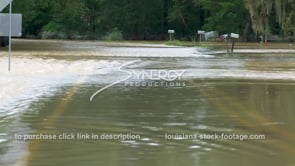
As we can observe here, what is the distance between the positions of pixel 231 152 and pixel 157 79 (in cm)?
981

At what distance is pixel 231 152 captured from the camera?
6.95 metres

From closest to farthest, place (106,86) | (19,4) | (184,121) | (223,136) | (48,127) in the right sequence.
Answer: (223,136)
(48,127)
(184,121)
(106,86)
(19,4)

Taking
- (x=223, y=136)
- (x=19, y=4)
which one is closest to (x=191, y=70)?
(x=223, y=136)

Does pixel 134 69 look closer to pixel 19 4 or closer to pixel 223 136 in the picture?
pixel 223 136

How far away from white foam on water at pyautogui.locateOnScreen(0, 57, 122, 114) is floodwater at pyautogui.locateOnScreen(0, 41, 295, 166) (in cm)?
2

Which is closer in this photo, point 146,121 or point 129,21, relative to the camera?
point 146,121

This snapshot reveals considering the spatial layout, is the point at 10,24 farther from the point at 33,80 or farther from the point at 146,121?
the point at 146,121

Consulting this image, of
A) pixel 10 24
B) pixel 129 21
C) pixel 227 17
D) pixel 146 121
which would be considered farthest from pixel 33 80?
pixel 129 21

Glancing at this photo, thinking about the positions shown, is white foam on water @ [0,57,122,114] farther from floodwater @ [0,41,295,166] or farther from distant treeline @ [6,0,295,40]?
distant treeline @ [6,0,295,40]

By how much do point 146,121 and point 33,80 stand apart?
7271 millimetres

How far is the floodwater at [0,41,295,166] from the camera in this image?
673cm

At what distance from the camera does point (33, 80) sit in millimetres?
15789

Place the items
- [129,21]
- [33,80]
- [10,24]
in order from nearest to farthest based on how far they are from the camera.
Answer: [33,80] → [10,24] → [129,21]

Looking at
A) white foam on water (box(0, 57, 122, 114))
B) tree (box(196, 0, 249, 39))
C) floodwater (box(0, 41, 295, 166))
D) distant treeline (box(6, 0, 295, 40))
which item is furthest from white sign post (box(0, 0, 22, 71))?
distant treeline (box(6, 0, 295, 40))
